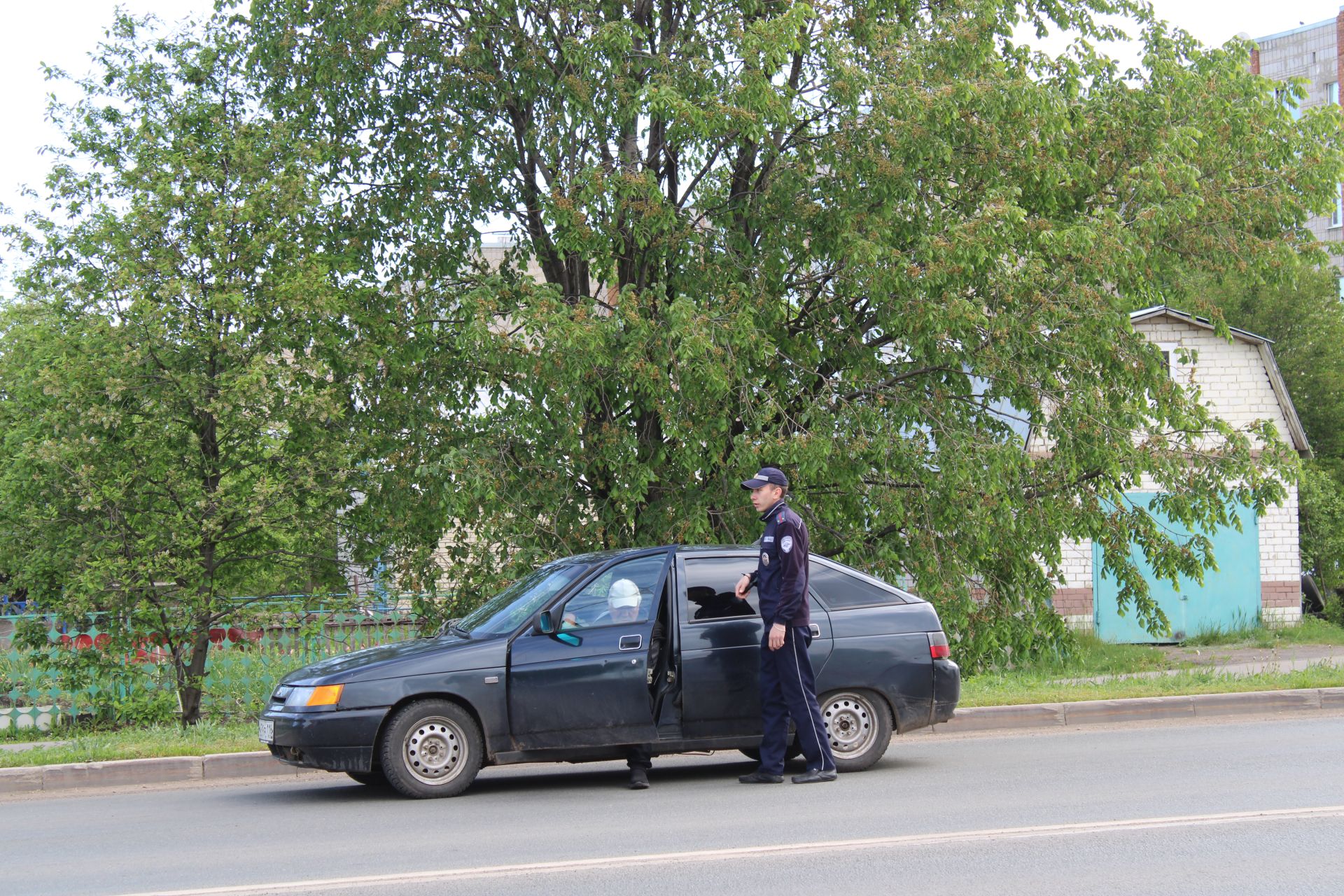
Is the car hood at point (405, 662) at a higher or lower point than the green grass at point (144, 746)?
higher

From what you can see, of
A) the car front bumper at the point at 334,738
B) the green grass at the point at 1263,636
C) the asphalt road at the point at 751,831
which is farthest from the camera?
the green grass at the point at 1263,636

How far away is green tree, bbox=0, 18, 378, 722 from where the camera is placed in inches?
487

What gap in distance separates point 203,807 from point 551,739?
228 centimetres

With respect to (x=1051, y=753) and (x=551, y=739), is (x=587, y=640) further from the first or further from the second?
(x=1051, y=753)

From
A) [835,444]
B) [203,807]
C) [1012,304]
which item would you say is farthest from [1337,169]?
[203,807]

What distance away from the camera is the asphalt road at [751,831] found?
5.88 metres

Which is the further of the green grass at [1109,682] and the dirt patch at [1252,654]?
the dirt patch at [1252,654]

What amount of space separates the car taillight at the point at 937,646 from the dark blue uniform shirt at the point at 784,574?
3.71 ft

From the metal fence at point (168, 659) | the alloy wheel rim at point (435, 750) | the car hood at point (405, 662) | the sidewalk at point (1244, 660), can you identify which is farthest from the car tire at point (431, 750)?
the sidewalk at point (1244, 660)

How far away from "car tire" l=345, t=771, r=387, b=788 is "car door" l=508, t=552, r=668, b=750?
3.95 ft

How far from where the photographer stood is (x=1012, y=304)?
13.4m

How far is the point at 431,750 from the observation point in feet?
27.3

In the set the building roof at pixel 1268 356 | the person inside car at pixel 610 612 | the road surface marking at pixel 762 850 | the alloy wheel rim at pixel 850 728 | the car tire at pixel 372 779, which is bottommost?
the car tire at pixel 372 779

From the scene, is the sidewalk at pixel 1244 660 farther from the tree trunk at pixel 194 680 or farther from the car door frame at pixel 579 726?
the tree trunk at pixel 194 680
